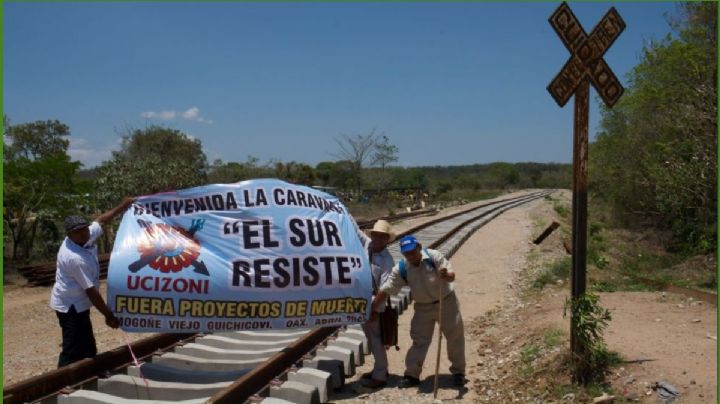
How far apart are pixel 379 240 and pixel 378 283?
45cm

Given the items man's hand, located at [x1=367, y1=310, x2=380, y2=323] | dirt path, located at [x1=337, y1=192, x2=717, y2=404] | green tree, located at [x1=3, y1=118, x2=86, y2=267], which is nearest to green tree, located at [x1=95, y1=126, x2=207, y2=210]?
green tree, located at [x1=3, y1=118, x2=86, y2=267]

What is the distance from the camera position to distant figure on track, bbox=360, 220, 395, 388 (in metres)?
5.97

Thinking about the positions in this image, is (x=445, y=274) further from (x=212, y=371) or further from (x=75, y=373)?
(x=75, y=373)

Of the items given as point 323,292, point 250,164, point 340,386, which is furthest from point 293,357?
point 250,164

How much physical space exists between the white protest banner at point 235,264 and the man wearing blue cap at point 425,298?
38 cm

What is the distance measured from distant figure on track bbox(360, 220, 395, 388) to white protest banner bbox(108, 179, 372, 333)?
25 cm

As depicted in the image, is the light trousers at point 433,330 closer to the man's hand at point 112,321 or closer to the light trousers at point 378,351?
the light trousers at point 378,351

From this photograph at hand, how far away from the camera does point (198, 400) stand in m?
5.07

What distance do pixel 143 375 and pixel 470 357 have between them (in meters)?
3.84

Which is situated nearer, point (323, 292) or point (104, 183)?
point (323, 292)

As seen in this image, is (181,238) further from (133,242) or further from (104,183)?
(104,183)

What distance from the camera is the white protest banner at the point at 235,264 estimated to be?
17.3 ft

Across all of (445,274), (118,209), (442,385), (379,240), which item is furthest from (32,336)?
(445,274)

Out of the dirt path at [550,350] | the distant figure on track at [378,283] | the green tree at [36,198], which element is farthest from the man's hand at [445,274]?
the green tree at [36,198]
